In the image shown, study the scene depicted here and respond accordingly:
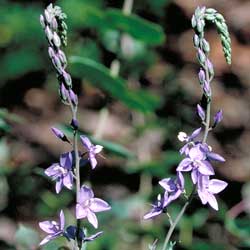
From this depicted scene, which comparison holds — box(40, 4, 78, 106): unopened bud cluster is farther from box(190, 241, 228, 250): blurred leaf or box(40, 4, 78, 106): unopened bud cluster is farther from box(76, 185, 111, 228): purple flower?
box(190, 241, 228, 250): blurred leaf

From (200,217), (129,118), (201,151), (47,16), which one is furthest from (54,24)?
(129,118)

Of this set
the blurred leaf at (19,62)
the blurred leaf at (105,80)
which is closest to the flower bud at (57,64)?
the blurred leaf at (105,80)

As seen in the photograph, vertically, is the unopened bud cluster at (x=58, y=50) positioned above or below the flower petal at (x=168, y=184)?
above

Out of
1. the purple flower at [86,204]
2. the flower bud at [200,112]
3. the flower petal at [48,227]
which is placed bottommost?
the flower petal at [48,227]

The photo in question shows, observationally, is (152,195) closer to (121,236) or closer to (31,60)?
(121,236)

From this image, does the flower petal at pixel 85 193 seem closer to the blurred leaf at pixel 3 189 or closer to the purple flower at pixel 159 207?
the purple flower at pixel 159 207

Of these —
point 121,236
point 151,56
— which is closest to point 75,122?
point 121,236

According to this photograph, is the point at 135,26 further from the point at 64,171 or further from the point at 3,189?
the point at 64,171

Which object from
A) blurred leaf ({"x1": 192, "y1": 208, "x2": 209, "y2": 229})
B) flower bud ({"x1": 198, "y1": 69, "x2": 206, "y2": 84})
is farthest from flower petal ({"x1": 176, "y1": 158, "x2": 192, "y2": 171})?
blurred leaf ({"x1": 192, "y1": 208, "x2": 209, "y2": 229})
